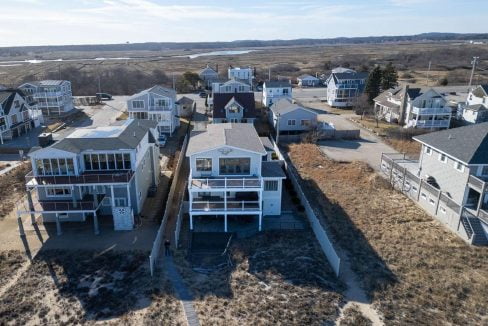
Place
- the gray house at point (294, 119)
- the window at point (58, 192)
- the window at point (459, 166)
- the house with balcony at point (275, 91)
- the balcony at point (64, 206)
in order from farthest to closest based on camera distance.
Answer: the house with balcony at point (275, 91) < the gray house at point (294, 119) < the window at point (459, 166) < the window at point (58, 192) < the balcony at point (64, 206)

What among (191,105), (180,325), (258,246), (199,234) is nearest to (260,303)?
(180,325)

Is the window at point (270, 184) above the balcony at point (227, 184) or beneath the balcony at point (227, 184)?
beneath

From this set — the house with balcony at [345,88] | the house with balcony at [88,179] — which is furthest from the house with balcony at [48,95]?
the house with balcony at [345,88]

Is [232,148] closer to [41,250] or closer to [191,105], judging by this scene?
[41,250]

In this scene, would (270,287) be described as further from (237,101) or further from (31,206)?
(237,101)

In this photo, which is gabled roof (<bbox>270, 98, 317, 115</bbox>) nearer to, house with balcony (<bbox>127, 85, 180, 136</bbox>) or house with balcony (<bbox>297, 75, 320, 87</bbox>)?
house with balcony (<bbox>127, 85, 180, 136</bbox>)

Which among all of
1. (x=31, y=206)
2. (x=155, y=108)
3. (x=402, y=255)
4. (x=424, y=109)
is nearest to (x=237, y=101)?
(x=155, y=108)

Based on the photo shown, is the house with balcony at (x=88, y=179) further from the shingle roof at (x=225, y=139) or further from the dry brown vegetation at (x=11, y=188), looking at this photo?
the shingle roof at (x=225, y=139)

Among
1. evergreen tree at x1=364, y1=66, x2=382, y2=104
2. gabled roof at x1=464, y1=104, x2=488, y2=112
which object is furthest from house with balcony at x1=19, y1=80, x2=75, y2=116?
gabled roof at x1=464, y1=104, x2=488, y2=112
